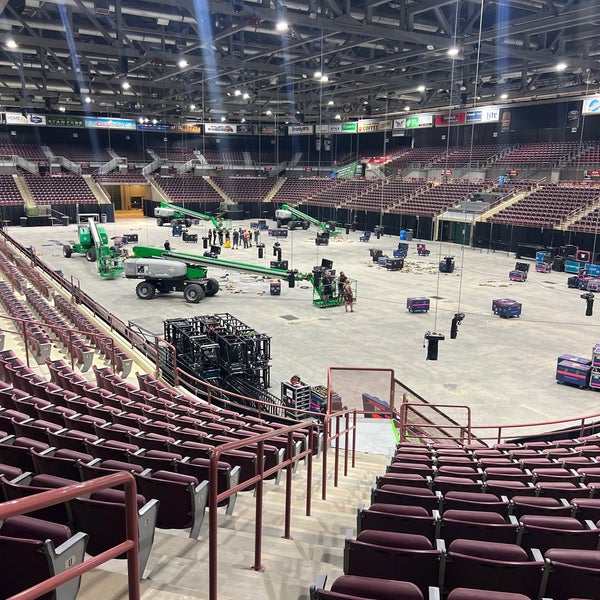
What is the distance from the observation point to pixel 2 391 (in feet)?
23.4

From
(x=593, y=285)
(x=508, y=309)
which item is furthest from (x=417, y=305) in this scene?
(x=593, y=285)

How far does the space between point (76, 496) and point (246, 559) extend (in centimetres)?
234

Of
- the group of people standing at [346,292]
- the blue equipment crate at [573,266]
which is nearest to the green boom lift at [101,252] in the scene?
the group of people standing at [346,292]

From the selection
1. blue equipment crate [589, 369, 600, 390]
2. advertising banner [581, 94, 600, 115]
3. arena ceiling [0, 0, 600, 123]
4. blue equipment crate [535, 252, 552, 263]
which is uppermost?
advertising banner [581, 94, 600, 115]

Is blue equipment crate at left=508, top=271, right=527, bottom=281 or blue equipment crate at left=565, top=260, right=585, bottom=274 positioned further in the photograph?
blue equipment crate at left=565, top=260, right=585, bottom=274

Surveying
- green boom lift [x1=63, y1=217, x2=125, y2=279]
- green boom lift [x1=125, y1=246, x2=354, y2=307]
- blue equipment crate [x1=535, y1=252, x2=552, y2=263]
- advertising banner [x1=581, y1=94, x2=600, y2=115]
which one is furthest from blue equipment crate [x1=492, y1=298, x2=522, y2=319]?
advertising banner [x1=581, y1=94, x2=600, y2=115]

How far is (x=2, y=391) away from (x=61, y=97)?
4485 cm

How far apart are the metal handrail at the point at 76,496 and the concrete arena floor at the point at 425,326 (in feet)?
36.1

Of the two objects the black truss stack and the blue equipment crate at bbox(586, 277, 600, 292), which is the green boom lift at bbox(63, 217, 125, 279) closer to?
the black truss stack

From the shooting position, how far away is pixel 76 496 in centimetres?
224

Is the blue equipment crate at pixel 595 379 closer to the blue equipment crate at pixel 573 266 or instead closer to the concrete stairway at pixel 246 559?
the concrete stairway at pixel 246 559

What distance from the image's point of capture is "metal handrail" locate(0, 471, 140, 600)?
79.5 inches

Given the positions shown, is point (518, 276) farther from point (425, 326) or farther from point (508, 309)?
point (425, 326)

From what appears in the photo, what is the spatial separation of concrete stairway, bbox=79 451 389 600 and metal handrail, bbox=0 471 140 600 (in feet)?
2.88
